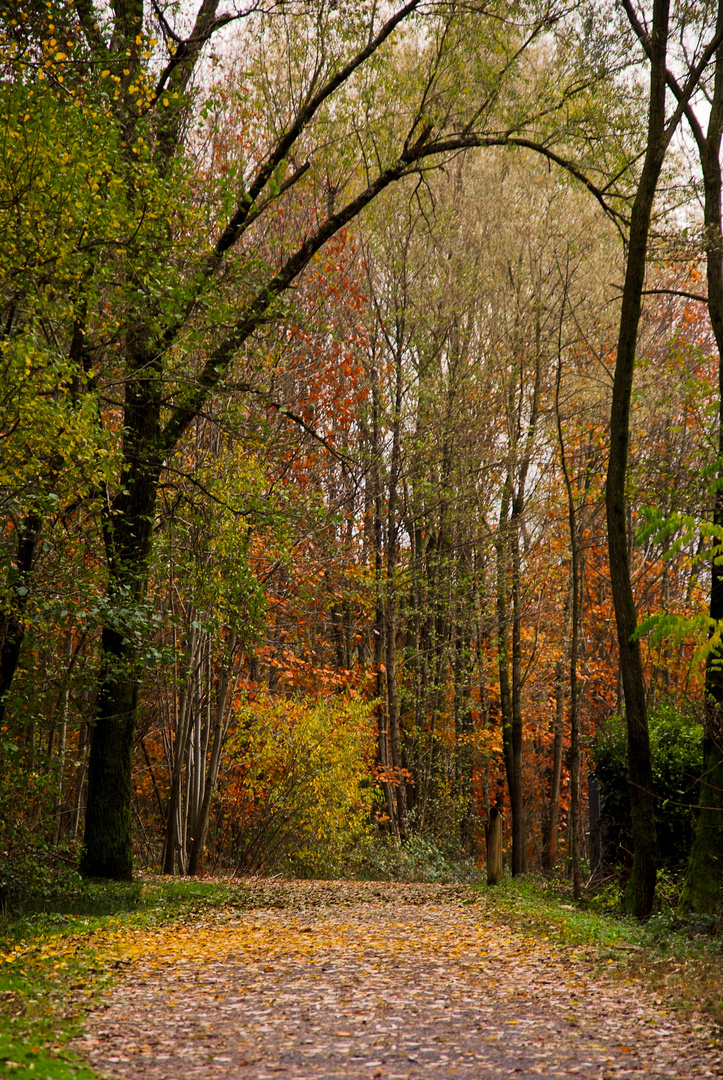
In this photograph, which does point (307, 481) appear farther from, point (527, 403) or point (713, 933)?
point (713, 933)

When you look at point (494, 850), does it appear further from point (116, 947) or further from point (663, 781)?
point (116, 947)

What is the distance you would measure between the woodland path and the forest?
2102mm

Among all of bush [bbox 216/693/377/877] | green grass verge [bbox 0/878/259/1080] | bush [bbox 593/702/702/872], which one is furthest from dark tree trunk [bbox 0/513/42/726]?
bush [bbox 593/702/702/872]

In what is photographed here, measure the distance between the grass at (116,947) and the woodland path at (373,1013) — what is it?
7.2 inches

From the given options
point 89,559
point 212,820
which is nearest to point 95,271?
point 89,559

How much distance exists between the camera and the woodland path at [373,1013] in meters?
3.92

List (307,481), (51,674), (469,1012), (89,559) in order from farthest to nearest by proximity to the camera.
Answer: (307,481), (51,674), (89,559), (469,1012)

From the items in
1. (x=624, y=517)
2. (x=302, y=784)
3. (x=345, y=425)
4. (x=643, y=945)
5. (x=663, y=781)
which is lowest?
(x=643, y=945)

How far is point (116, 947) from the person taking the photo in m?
6.49

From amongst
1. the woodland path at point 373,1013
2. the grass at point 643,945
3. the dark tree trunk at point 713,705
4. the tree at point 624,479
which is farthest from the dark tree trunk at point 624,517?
the woodland path at point 373,1013

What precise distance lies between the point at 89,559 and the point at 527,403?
961 centimetres

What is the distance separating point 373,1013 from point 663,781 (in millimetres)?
6422

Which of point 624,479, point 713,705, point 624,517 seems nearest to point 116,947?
point 713,705

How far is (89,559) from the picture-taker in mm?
8055
